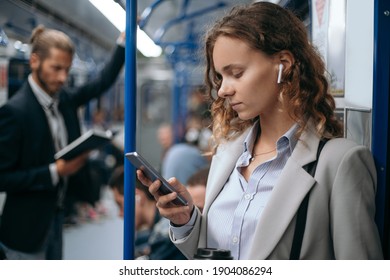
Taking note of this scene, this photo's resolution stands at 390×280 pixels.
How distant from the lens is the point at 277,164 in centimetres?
126

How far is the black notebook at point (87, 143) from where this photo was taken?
2596mm

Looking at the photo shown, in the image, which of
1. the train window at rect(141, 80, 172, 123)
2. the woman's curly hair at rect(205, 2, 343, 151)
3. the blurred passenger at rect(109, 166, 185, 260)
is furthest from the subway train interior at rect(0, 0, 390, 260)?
the train window at rect(141, 80, 172, 123)

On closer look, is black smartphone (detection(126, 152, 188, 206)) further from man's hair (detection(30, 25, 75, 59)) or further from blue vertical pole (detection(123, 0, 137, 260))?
man's hair (detection(30, 25, 75, 59))

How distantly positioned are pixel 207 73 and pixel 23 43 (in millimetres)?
2937

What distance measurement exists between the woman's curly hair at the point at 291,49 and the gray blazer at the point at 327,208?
77 millimetres

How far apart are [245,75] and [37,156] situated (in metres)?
1.97

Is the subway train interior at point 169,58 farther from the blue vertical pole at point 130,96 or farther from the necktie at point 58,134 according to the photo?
the necktie at point 58,134

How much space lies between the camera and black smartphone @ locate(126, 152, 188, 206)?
1134mm

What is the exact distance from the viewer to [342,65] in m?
1.55

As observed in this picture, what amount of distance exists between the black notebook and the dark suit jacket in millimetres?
140

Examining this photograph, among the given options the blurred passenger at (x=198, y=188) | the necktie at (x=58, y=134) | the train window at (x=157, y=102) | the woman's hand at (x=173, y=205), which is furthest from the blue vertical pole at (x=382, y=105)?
the train window at (x=157, y=102)

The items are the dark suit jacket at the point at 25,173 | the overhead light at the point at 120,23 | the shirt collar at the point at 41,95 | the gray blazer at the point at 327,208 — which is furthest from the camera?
the shirt collar at the point at 41,95

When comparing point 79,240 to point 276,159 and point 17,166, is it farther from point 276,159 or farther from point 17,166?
point 276,159
